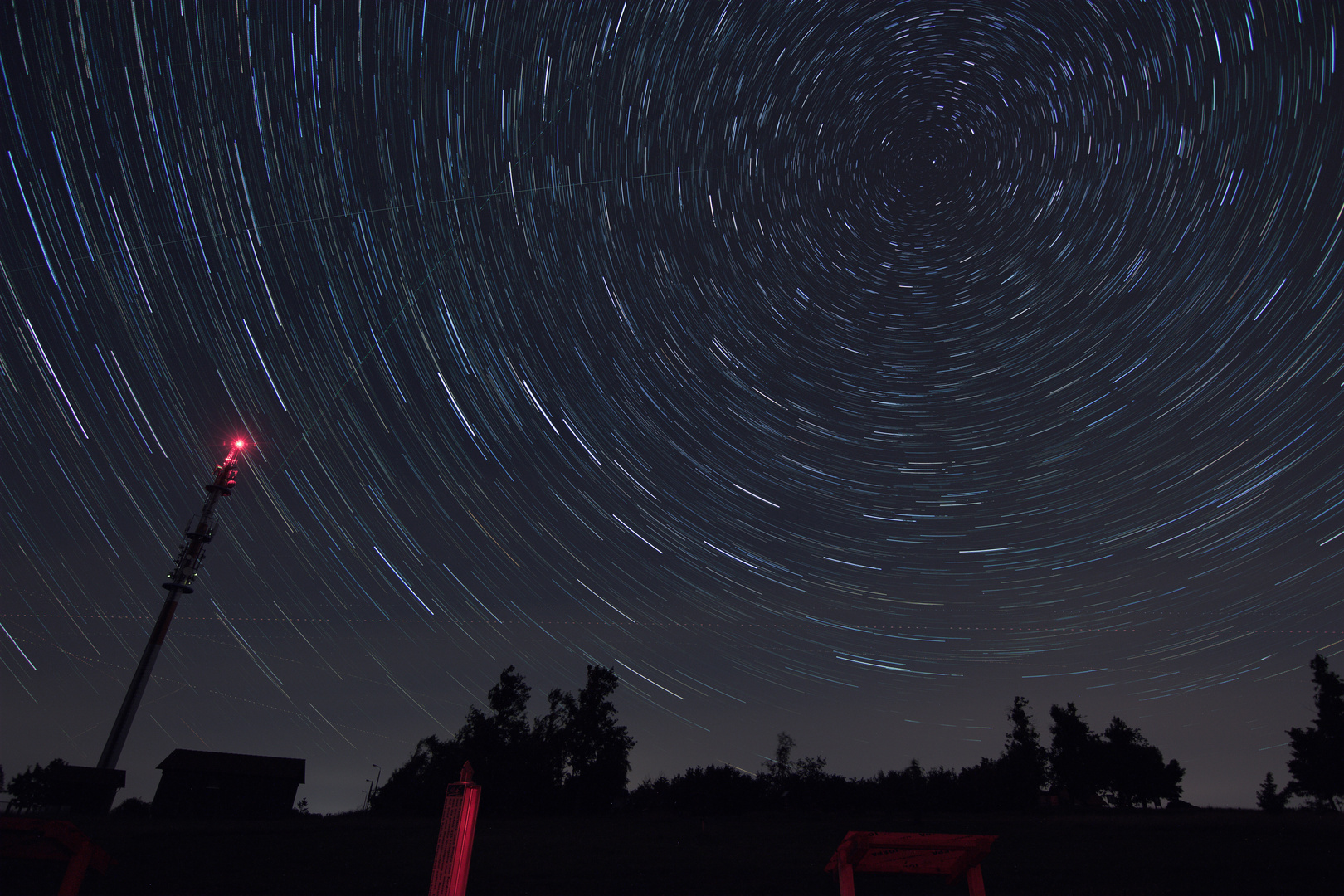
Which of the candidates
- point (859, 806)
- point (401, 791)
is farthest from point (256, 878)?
point (401, 791)

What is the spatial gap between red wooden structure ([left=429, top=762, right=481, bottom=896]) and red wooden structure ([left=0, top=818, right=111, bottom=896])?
3.83 metres

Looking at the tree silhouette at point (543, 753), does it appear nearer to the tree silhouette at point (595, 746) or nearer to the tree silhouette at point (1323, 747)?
the tree silhouette at point (595, 746)

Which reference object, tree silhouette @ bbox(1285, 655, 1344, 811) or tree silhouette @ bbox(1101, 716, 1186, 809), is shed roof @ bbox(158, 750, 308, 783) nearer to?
tree silhouette @ bbox(1101, 716, 1186, 809)

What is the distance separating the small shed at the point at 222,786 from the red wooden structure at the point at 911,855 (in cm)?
4387

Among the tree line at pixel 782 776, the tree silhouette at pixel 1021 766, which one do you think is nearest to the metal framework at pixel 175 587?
the tree line at pixel 782 776

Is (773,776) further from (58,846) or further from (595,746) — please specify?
(58,846)

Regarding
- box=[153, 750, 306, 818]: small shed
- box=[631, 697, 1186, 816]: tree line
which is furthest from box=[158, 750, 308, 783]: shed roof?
box=[631, 697, 1186, 816]: tree line

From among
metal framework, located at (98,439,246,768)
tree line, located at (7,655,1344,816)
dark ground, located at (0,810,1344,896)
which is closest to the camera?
→ dark ground, located at (0,810,1344,896)

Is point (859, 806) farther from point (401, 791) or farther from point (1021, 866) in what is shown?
point (401, 791)

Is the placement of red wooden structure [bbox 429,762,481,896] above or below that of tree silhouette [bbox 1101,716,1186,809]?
below

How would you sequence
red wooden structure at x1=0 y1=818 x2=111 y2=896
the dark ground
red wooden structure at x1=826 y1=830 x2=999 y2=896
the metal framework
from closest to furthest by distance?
red wooden structure at x1=826 y1=830 x2=999 y2=896 < red wooden structure at x1=0 y1=818 x2=111 y2=896 < the dark ground < the metal framework

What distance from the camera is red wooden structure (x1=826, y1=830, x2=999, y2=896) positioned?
652cm

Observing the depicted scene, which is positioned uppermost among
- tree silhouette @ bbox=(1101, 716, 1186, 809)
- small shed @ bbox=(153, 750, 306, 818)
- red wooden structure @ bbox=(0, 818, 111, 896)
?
tree silhouette @ bbox=(1101, 716, 1186, 809)

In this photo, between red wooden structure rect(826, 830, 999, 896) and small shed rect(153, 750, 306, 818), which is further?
small shed rect(153, 750, 306, 818)
